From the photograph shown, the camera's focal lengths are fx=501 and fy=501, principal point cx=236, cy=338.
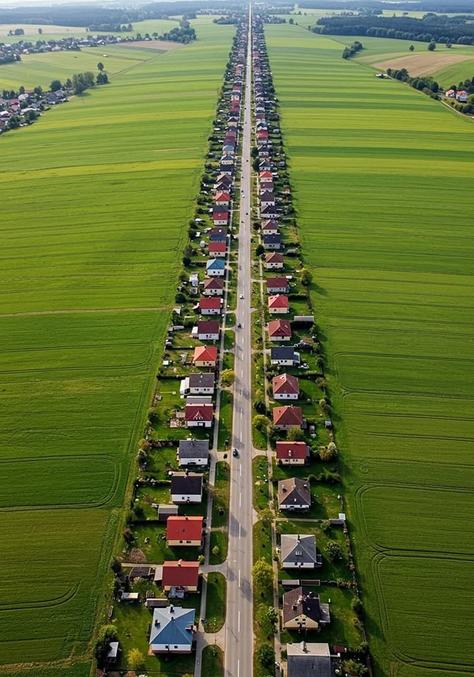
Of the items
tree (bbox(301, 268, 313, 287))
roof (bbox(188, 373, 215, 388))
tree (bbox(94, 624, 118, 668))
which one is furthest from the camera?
tree (bbox(301, 268, 313, 287))

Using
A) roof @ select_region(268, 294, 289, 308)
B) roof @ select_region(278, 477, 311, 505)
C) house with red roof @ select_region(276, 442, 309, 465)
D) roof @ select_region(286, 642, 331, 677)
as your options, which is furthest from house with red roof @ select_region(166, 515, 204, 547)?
roof @ select_region(268, 294, 289, 308)

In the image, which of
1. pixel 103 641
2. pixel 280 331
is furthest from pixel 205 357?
pixel 103 641

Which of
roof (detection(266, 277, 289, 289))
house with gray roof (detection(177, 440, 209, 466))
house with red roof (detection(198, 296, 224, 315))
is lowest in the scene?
house with gray roof (detection(177, 440, 209, 466))

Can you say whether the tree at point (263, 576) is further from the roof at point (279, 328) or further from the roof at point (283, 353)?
the roof at point (279, 328)

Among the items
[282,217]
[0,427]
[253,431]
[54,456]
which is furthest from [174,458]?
[282,217]

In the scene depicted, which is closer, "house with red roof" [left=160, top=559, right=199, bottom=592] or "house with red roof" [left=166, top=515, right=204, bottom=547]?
"house with red roof" [left=160, top=559, right=199, bottom=592]

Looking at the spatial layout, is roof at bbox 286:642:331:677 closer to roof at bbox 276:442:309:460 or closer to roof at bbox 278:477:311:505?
roof at bbox 278:477:311:505

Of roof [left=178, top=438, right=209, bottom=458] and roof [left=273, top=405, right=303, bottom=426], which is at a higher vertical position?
roof [left=273, top=405, right=303, bottom=426]
